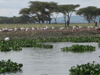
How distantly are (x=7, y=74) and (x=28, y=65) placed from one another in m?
2.42

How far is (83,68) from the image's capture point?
1150 cm

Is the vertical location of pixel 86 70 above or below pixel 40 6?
below

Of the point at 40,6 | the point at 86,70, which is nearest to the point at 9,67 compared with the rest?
the point at 86,70

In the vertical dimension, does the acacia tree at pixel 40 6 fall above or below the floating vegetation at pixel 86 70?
above

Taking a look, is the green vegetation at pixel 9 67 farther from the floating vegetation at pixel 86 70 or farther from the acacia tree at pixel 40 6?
the acacia tree at pixel 40 6

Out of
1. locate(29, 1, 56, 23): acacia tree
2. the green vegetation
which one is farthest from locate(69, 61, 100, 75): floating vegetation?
locate(29, 1, 56, 23): acacia tree

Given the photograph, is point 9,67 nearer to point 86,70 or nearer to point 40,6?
point 86,70

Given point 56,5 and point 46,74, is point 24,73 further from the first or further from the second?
point 56,5

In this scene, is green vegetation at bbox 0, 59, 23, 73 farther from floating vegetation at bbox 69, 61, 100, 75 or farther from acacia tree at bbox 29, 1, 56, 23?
acacia tree at bbox 29, 1, 56, 23

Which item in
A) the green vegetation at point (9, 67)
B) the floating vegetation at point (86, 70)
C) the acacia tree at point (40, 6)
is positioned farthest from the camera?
the acacia tree at point (40, 6)

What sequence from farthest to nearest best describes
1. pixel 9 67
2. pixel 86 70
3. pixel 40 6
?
pixel 40 6 < pixel 9 67 < pixel 86 70

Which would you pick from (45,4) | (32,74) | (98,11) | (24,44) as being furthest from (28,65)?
(98,11)

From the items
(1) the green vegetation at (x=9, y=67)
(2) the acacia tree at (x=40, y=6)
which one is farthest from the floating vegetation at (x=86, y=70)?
(2) the acacia tree at (x=40, y=6)

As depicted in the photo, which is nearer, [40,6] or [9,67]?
[9,67]
